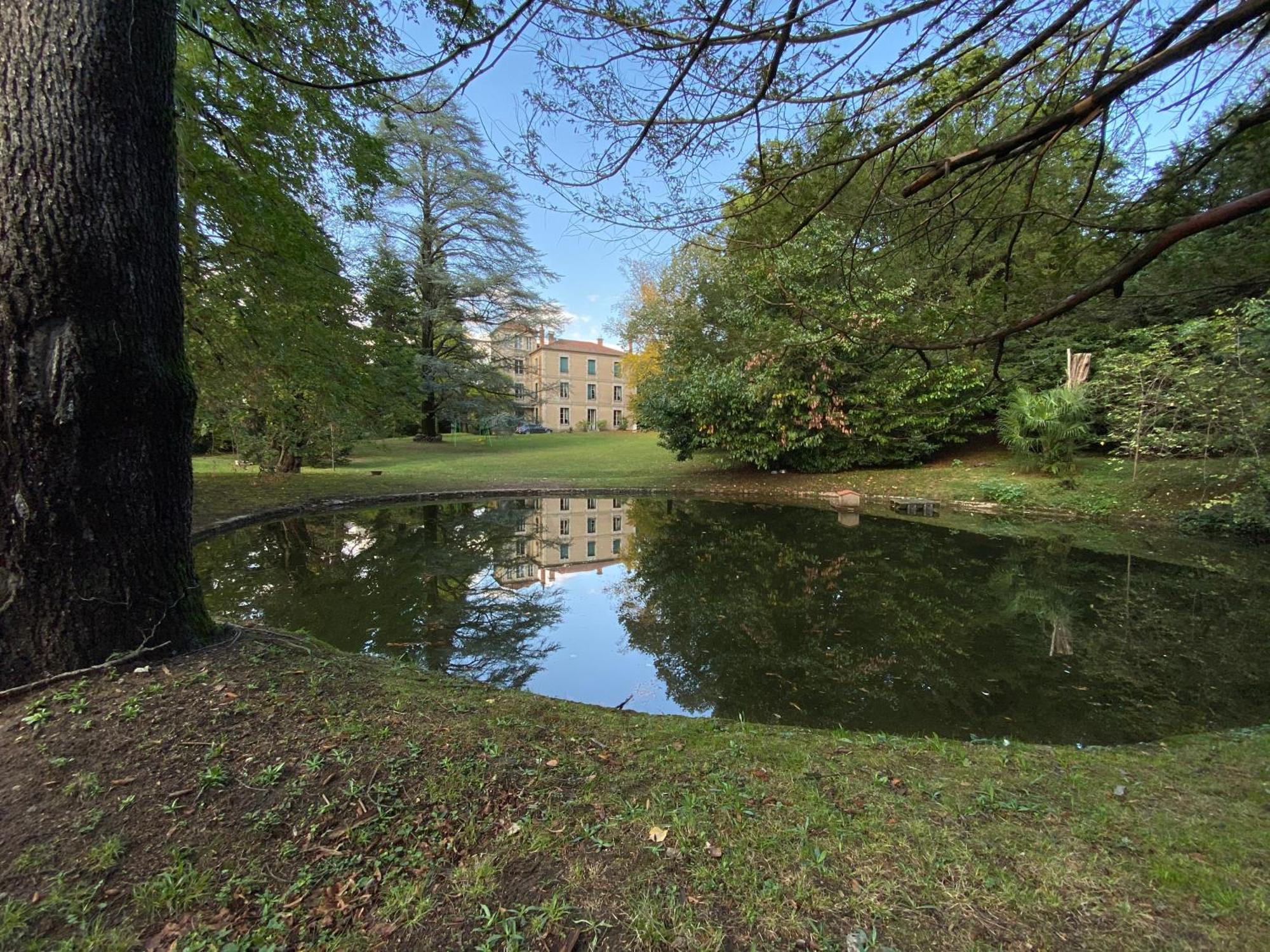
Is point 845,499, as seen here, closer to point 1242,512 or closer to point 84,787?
point 1242,512

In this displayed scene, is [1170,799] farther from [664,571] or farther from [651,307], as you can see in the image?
[651,307]

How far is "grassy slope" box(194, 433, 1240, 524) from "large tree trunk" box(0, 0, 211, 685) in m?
7.22

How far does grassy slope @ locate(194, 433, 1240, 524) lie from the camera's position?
9.02 meters

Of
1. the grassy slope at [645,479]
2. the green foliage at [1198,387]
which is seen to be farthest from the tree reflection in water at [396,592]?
the green foliage at [1198,387]

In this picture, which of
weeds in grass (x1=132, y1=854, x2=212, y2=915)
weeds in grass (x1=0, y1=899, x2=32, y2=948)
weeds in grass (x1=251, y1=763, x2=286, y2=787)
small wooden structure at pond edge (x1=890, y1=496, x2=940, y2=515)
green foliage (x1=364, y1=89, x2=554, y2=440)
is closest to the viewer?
weeds in grass (x1=0, y1=899, x2=32, y2=948)

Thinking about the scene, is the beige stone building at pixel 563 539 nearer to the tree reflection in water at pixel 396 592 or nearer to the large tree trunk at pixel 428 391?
the tree reflection in water at pixel 396 592

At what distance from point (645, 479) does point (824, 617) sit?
10.3m

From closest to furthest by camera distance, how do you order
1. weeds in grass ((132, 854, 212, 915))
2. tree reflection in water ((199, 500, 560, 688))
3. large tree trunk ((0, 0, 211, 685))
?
1. weeds in grass ((132, 854, 212, 915))
2. large tree trunk ((0, 0, 211, 685))
3. tree reflection in water ((199, 500, 560, 688))

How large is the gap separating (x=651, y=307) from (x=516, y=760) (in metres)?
19.2

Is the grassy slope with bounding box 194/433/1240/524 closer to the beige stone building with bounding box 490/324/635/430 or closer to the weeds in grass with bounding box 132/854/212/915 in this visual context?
the weeds in grass with bounding box 132/854/212/915

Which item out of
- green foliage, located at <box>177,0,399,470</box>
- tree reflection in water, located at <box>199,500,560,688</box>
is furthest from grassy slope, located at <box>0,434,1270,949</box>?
green foliage, located at <box>177,0,399,470</box>

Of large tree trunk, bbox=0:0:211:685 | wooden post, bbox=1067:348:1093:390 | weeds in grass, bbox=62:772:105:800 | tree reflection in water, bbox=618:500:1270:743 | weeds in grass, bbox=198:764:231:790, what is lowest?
tree reflection in water, bbox=618:500:1270:743

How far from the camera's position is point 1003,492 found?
10.3 meters

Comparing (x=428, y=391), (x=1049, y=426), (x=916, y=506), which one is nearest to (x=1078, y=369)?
(x=1049, y=426)
